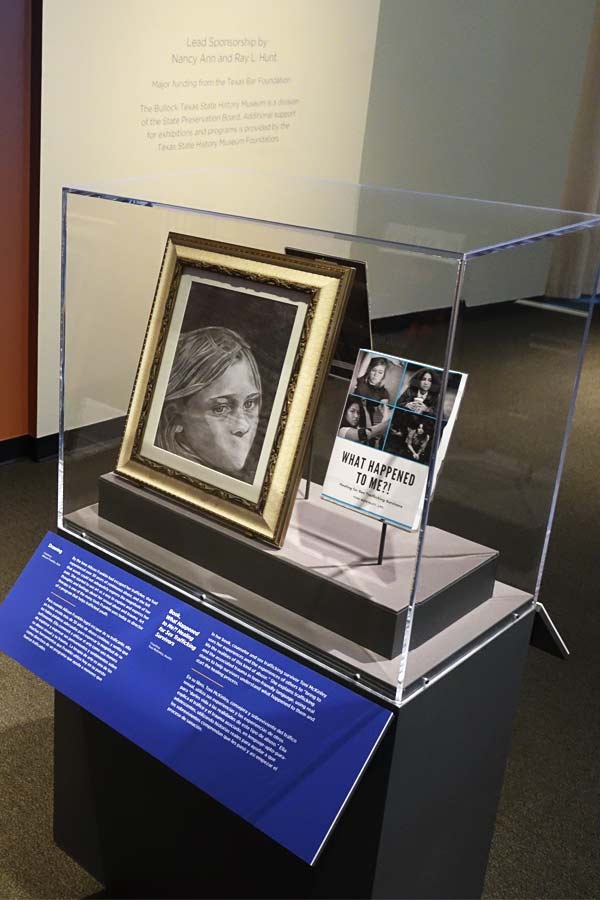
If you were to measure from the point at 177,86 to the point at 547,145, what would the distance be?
360 cm

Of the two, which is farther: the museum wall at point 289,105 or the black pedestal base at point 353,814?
the museum wall at point 289,105

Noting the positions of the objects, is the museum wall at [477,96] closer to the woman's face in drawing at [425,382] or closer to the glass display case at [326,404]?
the glass display case at [326,404]

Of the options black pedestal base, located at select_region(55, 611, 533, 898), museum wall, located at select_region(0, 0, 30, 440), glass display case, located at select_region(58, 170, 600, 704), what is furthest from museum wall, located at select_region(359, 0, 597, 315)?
black pedestal base, located at select_region(55, 611, 533, 898)

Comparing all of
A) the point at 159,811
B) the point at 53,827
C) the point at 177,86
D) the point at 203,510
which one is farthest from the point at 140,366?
the point at 177,86

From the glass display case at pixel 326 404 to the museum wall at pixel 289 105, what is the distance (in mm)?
15

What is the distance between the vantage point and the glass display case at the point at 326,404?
4.05 feet

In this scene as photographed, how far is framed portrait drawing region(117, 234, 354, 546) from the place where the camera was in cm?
132

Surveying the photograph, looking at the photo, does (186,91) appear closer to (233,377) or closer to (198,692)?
(233,377)

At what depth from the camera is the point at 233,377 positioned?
139 cm

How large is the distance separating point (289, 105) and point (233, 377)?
315 cm

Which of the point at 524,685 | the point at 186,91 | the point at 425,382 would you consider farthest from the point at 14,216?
the point at 425,382

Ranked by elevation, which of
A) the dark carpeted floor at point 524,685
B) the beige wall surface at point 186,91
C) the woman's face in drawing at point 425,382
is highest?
the beige wall surface at point 186,91

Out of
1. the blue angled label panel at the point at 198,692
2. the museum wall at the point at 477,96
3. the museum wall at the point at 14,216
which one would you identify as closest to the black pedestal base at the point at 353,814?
the blue angled label panel at the point at 198,692

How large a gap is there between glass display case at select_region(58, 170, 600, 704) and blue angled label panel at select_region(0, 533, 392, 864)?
4 cm
